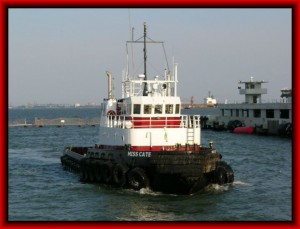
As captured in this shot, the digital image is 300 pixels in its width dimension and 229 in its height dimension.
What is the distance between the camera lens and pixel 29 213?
71.3 ft

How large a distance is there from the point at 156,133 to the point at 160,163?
2.80 meters

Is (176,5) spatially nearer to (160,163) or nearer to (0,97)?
(0,97)

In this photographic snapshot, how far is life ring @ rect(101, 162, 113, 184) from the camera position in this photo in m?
25.3

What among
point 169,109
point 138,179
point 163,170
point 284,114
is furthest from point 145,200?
point 284,114

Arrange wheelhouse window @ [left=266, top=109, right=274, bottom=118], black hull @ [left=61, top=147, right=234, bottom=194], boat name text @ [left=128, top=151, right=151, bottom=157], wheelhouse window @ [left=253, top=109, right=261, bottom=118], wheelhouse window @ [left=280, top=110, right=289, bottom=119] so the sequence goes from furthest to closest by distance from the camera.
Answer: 1. wheelhouse window @ [left=253, top=109, right=261, bottom=118]
2. wheelhouse window @ [left=266, top=109, right=274, bottom=118]
3. wheelhouse window @ [left=280, top=110, right=289, bottom=119]
4. boat name text @ [left=128, top=151, right=151, bottom=157]
5. black hull @ [left=61, top=147, right=234, bottom=194]

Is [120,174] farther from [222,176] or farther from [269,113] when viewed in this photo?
[269,113]

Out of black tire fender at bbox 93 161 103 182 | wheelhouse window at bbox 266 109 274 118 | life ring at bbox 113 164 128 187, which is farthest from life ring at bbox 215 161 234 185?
wheelhouse window at bbox 266 109 274 118

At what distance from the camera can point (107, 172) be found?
84.2ft

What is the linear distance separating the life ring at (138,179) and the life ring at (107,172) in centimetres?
164

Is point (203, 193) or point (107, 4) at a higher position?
point (107, 4)

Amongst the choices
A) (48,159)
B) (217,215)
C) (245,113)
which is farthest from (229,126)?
(217,215)

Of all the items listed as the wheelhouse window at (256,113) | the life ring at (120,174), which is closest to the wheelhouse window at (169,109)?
the life ring at (120,174)

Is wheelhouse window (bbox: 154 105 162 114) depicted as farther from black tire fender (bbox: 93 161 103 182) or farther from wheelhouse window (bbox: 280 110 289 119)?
wheelhouse window (bbox: 280 110 289 119)

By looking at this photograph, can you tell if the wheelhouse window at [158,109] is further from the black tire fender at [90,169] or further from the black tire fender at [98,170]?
the black tire fender at [90,169]
